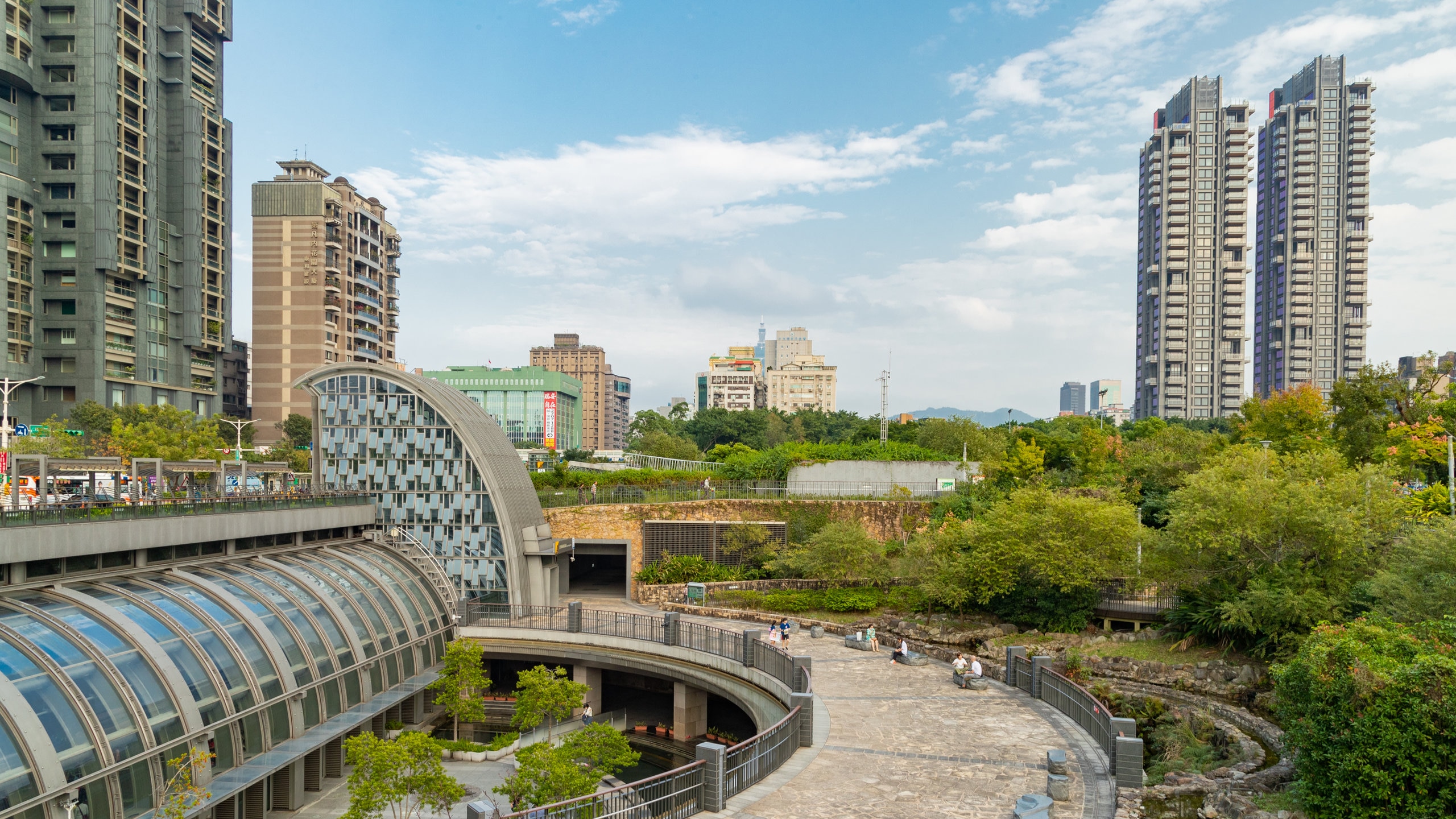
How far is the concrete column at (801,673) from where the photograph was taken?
2366 centimetres

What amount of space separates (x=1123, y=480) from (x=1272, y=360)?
101272mm

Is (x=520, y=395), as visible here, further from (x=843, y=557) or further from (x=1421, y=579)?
(x=1421, y=579)

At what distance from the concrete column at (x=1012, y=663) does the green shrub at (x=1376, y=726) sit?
1036cm

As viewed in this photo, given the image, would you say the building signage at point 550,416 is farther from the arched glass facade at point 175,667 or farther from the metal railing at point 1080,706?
the metal railing at point 1080,706

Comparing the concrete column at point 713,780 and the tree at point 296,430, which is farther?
the tree at point 296,430

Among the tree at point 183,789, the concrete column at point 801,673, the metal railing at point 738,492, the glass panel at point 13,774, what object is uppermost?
the metal railing at point 738,492

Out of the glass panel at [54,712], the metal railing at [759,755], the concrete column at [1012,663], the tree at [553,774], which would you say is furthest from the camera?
the concrete column at [1012,663]

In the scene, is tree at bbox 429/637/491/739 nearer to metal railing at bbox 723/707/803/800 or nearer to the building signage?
metal railing at bbox 723/707/803/800

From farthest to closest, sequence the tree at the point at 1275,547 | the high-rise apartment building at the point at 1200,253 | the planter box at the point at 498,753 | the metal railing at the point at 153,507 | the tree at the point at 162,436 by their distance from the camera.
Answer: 1. the high-rise apartment building at the point at 1200,253
2. the tree at the point at 162,436
3. the tree at the point at 1275,547
4. the planter box at the point at 498,753
5. the metal railing at the point at 153,507

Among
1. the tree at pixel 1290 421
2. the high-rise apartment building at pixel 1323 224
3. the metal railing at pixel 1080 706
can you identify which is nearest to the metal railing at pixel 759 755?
the metal railing at pixel 1080 706

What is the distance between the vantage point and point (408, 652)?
32.6m

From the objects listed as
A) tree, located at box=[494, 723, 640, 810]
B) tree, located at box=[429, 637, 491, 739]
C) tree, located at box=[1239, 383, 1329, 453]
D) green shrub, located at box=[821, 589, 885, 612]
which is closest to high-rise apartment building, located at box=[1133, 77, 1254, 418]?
tree, located at box=[1239, 383, 1329, 453]

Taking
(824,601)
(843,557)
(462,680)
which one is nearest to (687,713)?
(462,680)

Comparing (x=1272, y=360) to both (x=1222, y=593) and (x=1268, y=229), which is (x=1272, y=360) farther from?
(x=1222, y=593)
